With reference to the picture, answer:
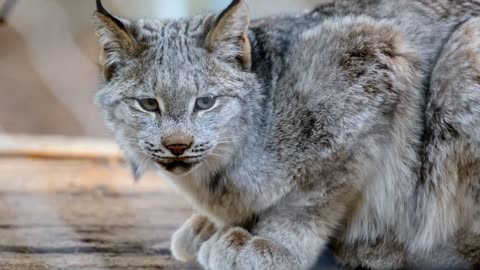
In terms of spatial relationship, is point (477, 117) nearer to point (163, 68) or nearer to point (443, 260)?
point (443, 260)

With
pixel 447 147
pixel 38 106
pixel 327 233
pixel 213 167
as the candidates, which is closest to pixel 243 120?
pixel 213 167

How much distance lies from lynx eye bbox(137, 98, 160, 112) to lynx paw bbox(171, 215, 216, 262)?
330 millimetres

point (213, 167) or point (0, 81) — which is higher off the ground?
point (213, 167)

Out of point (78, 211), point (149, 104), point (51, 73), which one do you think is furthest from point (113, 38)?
point (51, 73)

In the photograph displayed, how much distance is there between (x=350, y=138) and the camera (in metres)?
1.65

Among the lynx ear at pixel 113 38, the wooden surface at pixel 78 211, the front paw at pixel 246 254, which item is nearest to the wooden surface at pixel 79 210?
the wooden surface at pixel 78 211

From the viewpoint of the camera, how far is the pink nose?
5.15ft

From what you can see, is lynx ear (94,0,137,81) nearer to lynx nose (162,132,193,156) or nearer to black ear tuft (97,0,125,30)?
black ear tuft (97,0,125,30)

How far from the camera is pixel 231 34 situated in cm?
165

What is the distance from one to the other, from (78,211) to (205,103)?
0.85m

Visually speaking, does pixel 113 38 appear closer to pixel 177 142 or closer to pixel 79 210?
pixel 177 142

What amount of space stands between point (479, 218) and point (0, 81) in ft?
8.48

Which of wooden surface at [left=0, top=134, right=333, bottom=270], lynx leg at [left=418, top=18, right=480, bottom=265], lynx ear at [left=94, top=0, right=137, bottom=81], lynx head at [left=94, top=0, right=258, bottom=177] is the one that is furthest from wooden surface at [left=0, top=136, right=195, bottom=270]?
lynx leg at [left=418, top=18, right=480, bottom=265]

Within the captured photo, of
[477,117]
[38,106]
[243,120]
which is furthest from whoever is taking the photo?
[38,106]
